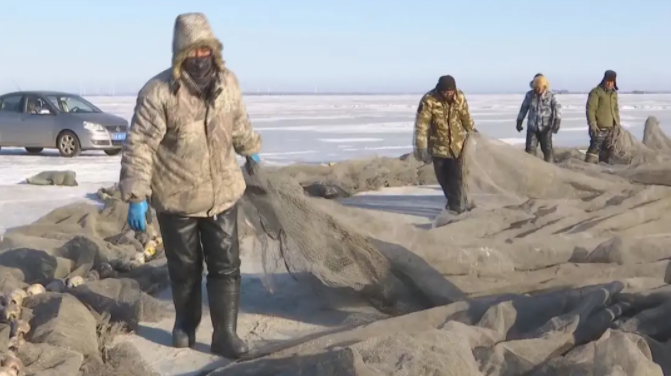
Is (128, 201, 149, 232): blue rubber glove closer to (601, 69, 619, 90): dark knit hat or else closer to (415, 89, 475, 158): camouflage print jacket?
(415, 89, 475, 158): camouflage print jacket

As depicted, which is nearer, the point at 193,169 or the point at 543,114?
the point at 193,169

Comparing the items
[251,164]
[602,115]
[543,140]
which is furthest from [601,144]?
[251,164]

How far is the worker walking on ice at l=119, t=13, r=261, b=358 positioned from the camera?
14.2ft

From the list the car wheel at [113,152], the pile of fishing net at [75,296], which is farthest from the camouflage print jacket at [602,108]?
the car wheel at [113,152]

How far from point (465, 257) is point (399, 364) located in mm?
1824

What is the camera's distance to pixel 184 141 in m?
4.41

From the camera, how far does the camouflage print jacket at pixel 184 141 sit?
432 centimetres

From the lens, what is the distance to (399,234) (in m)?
5.21

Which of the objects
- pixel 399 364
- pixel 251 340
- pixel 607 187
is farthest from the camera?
pixel 607 187

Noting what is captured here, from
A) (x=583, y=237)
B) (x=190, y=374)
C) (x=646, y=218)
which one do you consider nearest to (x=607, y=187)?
(x=646, y=218)

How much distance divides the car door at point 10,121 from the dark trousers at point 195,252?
51.8 ft

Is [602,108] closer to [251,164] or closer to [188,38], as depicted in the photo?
[251,164]

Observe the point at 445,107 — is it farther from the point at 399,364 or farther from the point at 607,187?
the point at 399,364

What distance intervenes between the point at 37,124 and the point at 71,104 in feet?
3.43
